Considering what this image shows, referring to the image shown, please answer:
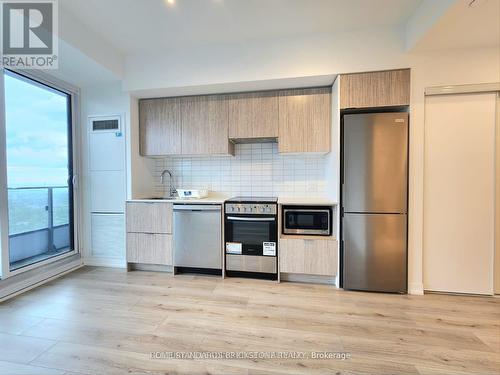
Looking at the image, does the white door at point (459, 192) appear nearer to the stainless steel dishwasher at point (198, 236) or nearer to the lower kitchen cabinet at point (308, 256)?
the lower kitchen cabinet at point (308, 256)

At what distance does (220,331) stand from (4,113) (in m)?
3.13

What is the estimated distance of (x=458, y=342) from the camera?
173 cm

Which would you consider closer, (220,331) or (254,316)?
(220,331)

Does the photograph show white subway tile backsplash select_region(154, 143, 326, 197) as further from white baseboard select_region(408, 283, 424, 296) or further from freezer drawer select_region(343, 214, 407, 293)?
white baseboard select_region(408, 283, 424, 296)

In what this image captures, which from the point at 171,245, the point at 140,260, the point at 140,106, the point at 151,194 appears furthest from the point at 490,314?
the point at 140,106

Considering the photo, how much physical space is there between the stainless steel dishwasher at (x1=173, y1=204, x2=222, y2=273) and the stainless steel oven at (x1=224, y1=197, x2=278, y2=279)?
0.42ft

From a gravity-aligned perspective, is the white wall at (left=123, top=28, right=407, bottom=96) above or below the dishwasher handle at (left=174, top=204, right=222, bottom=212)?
above

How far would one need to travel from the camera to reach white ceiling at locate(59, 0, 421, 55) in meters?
2.15

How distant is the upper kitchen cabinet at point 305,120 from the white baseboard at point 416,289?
177 cm

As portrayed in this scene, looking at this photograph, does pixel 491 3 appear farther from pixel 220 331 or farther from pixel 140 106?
pixel 140 106

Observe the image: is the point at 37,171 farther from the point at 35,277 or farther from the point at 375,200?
the point at 375,200

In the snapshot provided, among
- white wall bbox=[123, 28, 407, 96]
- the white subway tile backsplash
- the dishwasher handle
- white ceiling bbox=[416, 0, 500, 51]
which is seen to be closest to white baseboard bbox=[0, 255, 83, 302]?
the white subway tile backsplash

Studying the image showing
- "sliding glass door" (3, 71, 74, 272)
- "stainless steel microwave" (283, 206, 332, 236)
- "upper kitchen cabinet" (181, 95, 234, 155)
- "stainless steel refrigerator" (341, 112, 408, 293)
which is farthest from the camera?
"upper kitchen cabinet" (181, 95, 234, 155)

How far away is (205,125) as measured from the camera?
3141 mm
